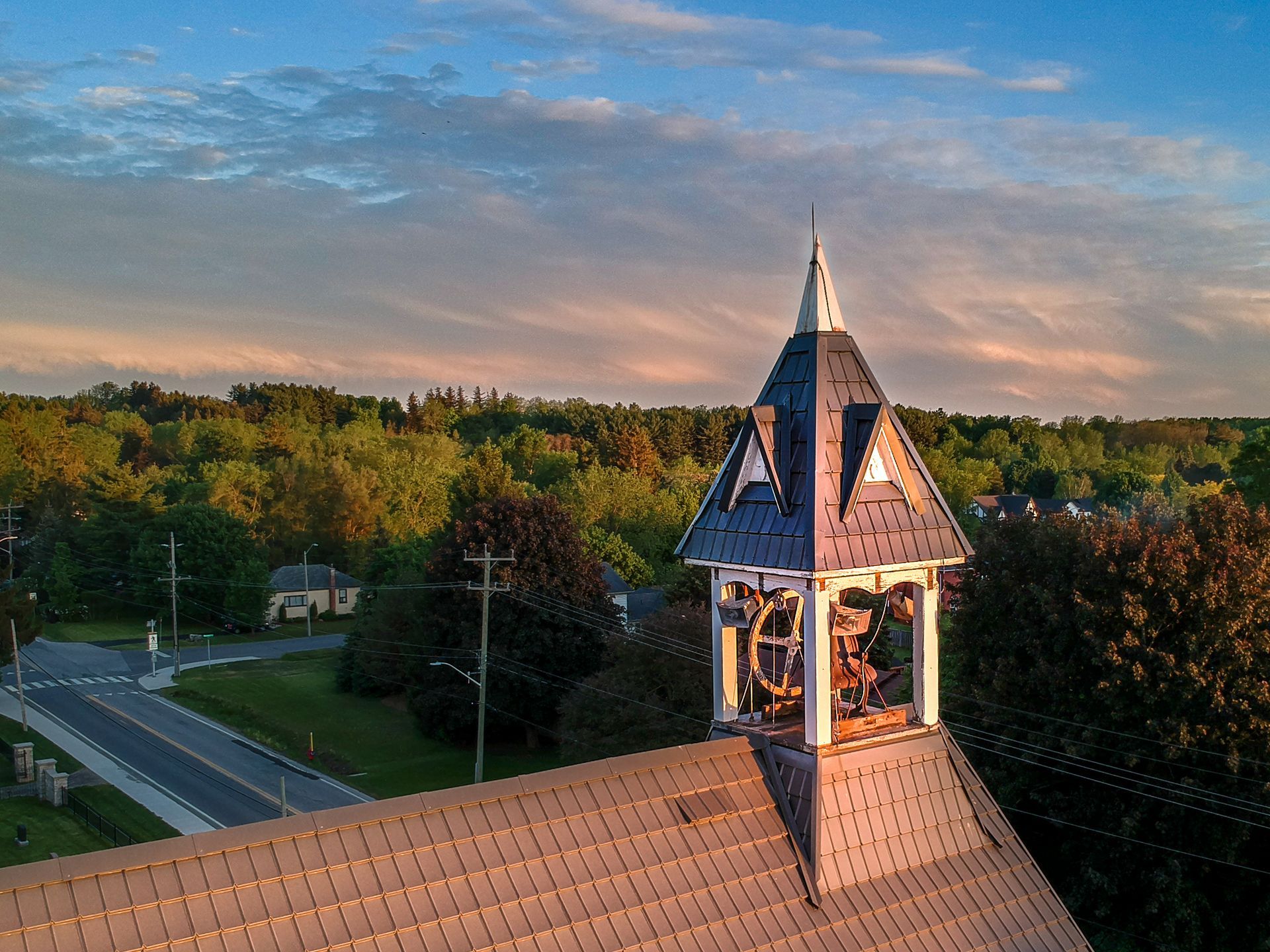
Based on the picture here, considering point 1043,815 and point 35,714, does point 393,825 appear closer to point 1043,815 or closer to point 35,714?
point 1043,815

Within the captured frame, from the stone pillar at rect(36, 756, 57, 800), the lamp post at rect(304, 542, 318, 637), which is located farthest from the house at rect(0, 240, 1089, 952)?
the lamp post at rect(304, 542, 318, 637)

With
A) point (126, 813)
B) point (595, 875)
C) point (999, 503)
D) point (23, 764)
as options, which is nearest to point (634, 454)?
point (999, 503)

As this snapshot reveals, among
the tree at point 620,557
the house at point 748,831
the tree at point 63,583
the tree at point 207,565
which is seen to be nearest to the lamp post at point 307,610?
the tree at point 207,565

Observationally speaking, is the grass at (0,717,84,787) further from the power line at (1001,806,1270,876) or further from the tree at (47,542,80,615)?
the power line at (1001,806,1270,876)

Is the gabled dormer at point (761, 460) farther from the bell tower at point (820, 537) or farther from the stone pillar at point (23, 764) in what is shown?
the stone pillar at point (23, 764)

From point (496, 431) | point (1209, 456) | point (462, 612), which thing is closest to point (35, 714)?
point (462, 612)
